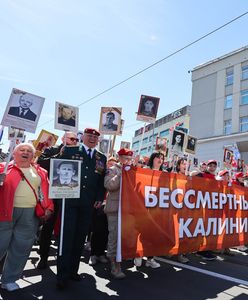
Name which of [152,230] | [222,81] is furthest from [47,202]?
[222,81]

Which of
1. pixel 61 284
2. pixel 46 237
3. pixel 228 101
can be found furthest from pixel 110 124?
pixel 228 101

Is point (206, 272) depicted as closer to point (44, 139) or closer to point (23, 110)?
point (23, 110)

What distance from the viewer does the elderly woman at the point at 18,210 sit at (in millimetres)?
3890

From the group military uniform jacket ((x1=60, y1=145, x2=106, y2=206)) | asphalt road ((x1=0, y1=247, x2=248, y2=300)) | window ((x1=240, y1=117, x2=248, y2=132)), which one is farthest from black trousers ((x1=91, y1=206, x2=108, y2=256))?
window ((x1=240, y1=117, x2=248, y2=132))

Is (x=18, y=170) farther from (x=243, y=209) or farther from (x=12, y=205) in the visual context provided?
(x=243, y=209)

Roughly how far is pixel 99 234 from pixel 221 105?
31.9 m

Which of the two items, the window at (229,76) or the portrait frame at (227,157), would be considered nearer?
the portrait frame at (227,157)

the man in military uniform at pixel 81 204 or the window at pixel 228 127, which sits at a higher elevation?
the window at pixel 228 127

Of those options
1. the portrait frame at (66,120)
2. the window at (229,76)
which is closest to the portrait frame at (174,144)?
the portrait frame at (66,120)

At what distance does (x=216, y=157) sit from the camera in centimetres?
3322

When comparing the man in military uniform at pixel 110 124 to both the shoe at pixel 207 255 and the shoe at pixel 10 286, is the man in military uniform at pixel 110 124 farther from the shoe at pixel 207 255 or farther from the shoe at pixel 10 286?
the shoe at pixel 10 286

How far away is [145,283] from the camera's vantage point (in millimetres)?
4496

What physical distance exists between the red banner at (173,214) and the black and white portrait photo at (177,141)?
142 centimetres

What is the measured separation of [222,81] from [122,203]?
33.2 metres
